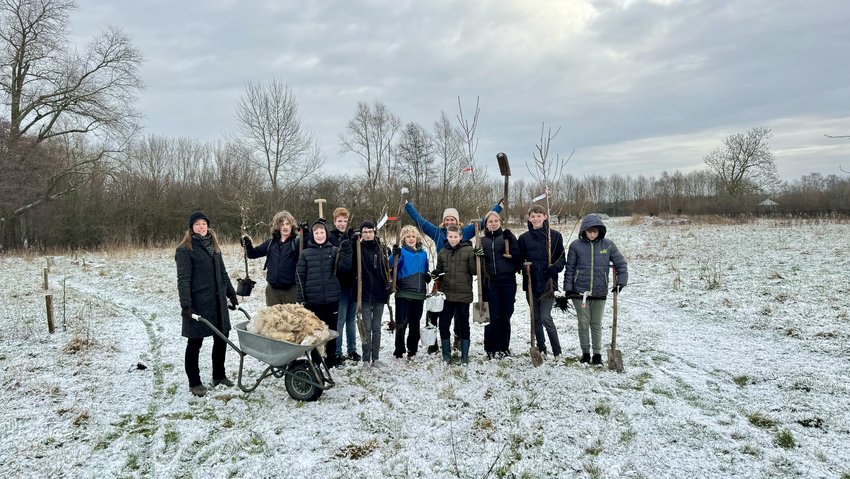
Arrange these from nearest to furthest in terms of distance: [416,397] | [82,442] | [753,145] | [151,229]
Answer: [82,442] < [416,397] < [151,229] < [753,145]

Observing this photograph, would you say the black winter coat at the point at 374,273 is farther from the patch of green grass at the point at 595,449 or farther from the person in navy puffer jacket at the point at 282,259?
the patch of green grass at the point at 595,449

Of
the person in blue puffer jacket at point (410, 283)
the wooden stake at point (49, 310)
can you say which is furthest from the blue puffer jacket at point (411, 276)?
the wooden stake at point (49, 310)

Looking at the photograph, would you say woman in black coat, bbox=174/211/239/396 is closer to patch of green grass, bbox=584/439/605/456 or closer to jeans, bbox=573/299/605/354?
patch of green grass, bbox=584/439/605/456

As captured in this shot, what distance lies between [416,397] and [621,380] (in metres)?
2.20

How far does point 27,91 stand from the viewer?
2130cm

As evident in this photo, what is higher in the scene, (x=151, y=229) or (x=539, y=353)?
(x=151, y=229)

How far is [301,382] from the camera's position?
4359 mm

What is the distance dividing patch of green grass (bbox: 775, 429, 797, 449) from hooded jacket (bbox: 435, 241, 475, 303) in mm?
2944

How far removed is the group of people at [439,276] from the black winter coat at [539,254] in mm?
12

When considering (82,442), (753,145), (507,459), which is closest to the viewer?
(507,459)

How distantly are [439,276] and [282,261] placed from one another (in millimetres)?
1860

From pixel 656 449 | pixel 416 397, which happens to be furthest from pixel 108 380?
pixel 656 449

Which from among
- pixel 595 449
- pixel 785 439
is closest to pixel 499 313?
pixel 595 449

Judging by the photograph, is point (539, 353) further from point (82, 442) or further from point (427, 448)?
point (82, 442)
